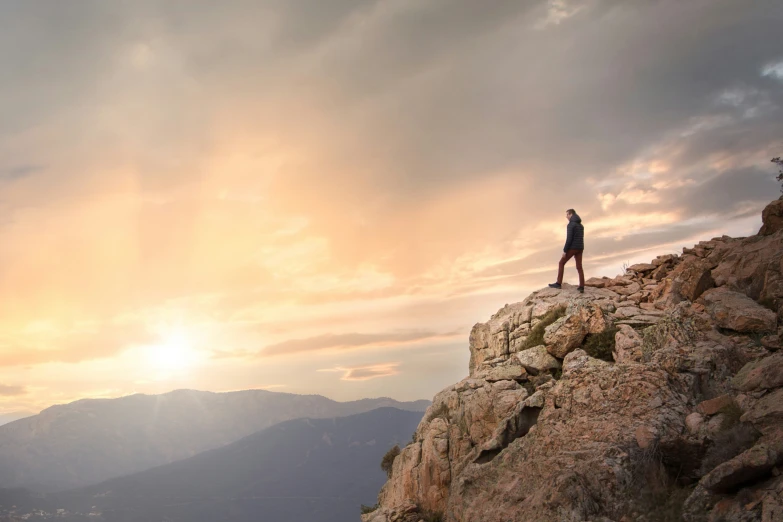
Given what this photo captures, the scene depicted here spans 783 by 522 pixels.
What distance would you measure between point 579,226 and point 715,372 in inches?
455

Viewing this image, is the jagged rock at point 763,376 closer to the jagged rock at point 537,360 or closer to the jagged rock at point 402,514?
the jagged rock at point 537,360

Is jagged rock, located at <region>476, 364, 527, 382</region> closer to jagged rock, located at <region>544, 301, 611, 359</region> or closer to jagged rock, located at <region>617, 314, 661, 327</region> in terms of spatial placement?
jagged rock, located at <region>544, 301, 611, 359</region>

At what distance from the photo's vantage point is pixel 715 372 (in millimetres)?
17656

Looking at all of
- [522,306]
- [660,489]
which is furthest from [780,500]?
[522,306]

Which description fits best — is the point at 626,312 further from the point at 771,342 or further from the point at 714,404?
the point at 714,404

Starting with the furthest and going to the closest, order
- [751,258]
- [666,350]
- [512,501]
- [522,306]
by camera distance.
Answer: [522,306], [751,258], [666,350], [512,501]

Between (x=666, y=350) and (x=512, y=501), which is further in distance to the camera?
(x=666, y=350)

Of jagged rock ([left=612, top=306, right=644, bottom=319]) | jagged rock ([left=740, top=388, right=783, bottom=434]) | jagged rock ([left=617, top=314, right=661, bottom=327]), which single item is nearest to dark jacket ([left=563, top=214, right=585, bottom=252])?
jagged rock ([left=612, top=306, right=644, bottom=319])

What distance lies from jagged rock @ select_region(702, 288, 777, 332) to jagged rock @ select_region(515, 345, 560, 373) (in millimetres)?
7130

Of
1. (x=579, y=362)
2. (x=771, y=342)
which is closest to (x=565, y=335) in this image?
(x=579, y=362)

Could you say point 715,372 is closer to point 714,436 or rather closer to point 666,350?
point 666,350

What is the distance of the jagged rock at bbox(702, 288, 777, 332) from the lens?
19.8 meters

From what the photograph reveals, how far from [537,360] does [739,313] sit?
8.76 m

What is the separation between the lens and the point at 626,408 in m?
17.0
